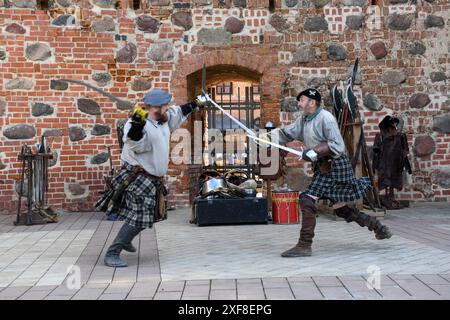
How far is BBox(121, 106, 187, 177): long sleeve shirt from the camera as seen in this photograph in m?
5.66

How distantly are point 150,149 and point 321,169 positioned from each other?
5.17 ft

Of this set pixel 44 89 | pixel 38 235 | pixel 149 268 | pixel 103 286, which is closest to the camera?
pixel 103 286

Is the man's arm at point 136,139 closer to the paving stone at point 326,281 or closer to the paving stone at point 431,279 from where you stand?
the paving stone at point 326,281

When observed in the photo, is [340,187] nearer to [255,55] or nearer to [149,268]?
[149,268]

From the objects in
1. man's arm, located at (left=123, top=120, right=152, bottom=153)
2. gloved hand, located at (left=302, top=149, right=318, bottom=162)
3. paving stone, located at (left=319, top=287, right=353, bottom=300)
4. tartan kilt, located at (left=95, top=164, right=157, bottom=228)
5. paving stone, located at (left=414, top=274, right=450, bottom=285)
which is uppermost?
man's arm, located at (left=123, top=120, right=152, bottom=153)

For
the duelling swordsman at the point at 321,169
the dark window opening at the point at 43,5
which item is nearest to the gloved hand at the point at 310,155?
the duelling swordsman at the point at 321,169

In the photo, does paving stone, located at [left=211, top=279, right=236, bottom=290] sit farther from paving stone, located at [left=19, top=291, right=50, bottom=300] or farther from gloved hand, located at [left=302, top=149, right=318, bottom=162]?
gloved hand, located at [left=302, top=149, right=318, bottom=162]

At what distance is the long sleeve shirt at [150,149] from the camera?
5.66m

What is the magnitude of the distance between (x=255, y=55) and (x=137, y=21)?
1.90 m

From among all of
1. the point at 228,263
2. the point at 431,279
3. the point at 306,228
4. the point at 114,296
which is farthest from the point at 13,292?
the point at 431,279

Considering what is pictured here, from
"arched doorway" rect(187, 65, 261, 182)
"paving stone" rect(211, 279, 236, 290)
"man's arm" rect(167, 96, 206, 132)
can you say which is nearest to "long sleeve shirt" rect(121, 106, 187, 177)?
"man's arm" rect(167, 96, 206, 132)

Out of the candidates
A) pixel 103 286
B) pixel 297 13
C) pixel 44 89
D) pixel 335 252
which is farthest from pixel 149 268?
pixel 297 13

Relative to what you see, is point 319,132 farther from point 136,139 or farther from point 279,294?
point 279,294

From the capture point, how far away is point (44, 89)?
1049 centimetres
